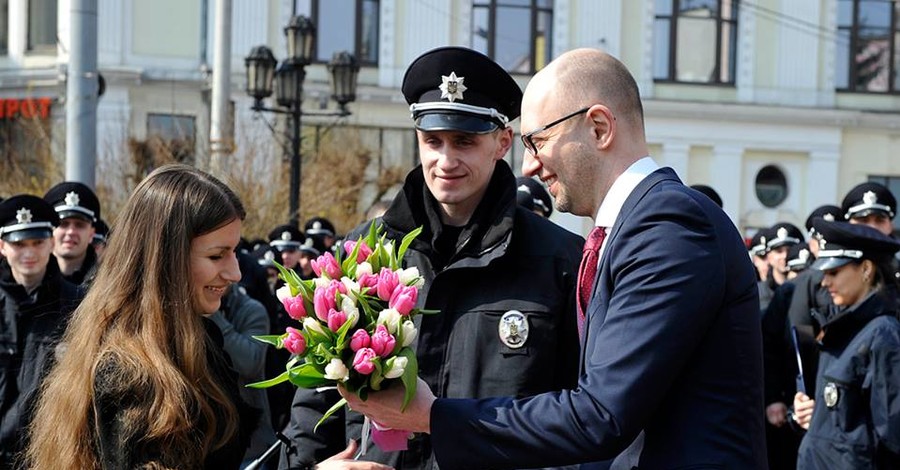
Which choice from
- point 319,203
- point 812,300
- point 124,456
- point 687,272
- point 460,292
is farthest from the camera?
point 319,203

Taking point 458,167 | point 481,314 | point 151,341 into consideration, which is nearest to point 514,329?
point 481,314

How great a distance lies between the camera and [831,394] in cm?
663

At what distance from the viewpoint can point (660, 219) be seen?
124 inches

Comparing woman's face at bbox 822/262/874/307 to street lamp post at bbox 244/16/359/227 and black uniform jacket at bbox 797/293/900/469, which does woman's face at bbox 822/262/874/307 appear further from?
street lamp post at bbox 244/16/359/227

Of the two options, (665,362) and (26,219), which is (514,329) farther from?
(26,219)

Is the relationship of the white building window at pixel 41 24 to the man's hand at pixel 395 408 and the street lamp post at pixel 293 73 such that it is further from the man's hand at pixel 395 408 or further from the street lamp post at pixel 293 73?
the man's hand at pixel 395 408

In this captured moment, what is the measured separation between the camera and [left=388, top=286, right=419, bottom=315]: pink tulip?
329cm

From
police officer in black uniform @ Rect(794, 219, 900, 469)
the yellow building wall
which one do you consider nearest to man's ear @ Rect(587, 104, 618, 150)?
police officer in black uniform @ Rect(794, 219, 900, 469)

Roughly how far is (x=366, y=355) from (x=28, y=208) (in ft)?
14.8

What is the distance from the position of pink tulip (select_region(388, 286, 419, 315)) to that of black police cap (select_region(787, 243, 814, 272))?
790 centimetres

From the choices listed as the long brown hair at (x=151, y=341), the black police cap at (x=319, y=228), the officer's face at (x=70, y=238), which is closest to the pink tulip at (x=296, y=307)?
the long brown hair at (x=151, y=341)

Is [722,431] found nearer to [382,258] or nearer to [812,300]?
[382,258]

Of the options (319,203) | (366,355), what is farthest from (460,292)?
(319,203)

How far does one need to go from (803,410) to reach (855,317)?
1.14m
